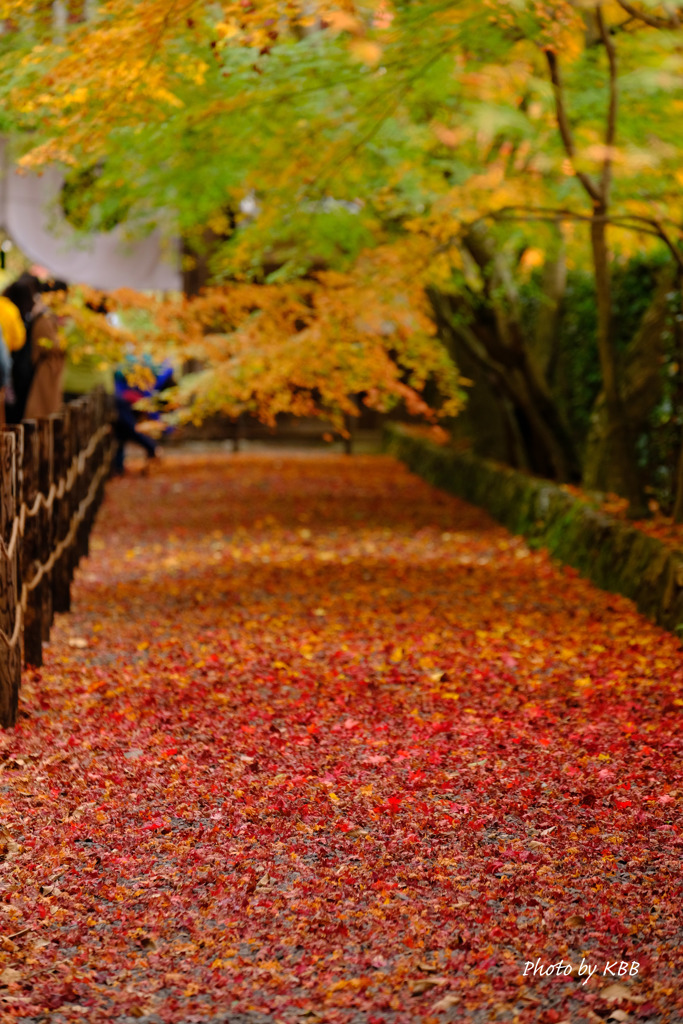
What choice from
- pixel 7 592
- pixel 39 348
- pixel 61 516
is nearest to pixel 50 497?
pixel 61 516

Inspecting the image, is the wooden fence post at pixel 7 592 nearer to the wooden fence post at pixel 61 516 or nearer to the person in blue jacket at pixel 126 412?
the wooden fence post at pixel 61 516

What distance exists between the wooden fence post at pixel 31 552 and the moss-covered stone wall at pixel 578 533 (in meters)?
3.65

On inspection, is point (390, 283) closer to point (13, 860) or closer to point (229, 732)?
point (229, 732)

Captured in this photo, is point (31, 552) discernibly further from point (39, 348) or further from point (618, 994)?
point (39, 348)

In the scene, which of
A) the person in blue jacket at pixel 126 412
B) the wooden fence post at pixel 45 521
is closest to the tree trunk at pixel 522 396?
the person in blue jacket at pixel 126 412

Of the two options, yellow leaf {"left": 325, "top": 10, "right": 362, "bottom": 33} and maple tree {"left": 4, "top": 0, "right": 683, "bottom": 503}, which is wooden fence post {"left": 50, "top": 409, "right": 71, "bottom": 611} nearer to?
maple tree {"left": 4, "top": 0, "right": 683, "bottom": 503}

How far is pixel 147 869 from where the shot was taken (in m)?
3.93

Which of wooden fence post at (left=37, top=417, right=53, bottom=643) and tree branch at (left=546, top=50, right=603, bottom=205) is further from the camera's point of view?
tree branch at (left=546, top=50, right=603, bottom=205)

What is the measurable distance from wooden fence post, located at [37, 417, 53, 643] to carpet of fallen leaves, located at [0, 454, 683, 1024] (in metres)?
0.26

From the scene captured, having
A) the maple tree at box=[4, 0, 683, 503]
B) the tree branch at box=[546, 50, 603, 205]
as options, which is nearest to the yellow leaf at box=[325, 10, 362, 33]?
the maple tree at box=[4, 0, 683, 503]

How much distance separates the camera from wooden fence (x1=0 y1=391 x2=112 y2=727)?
17.4ft

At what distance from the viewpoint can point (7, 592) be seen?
5.32 metres

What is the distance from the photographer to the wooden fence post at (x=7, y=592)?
5246 mm

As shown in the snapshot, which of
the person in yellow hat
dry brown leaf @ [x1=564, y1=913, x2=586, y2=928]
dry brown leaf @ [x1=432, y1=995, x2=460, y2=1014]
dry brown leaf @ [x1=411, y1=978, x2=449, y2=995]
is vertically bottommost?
dry brown leaf @ [x1=432, y1=995, x2=460, y2=1014]
